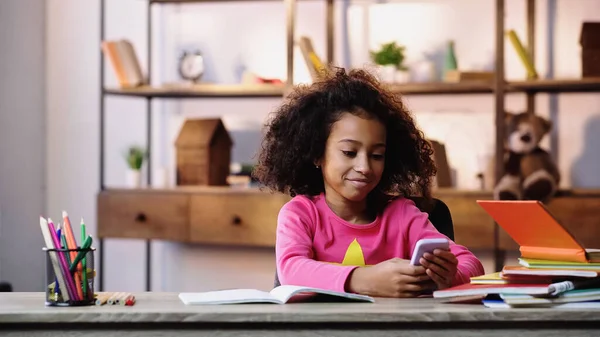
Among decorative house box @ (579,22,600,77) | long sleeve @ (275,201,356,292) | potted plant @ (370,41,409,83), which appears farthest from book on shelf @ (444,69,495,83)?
long sleeve @ (275,201,356,292)

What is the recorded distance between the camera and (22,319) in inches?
51.8

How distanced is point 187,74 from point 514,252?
1543 millimetres

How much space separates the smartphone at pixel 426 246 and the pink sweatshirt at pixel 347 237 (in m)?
0.16

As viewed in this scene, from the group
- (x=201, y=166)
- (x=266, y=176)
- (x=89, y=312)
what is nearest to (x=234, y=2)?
(x=201, y=166)

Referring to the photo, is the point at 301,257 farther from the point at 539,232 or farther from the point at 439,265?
the point at 539,232

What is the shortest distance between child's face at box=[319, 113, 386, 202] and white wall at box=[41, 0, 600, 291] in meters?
2.15

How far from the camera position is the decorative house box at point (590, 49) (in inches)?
143

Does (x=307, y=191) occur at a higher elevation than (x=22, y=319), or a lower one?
higher

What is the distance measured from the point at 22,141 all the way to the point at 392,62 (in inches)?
68.0

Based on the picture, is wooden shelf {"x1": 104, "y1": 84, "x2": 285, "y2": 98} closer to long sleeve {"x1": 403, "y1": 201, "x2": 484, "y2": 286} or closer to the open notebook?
long sleeve {"x1": 403, "y1": 201, "x2": 484, "y2": 286}

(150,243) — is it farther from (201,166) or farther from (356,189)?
(356,189)

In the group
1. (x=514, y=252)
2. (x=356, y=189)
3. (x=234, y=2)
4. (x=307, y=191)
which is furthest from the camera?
(x=234, y=2)

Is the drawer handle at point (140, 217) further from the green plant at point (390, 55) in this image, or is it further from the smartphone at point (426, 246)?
the smartphone at point (426, 246)

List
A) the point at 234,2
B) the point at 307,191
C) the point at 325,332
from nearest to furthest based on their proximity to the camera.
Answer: the point at 325,332, the point at 307,191, the point at 234,2
